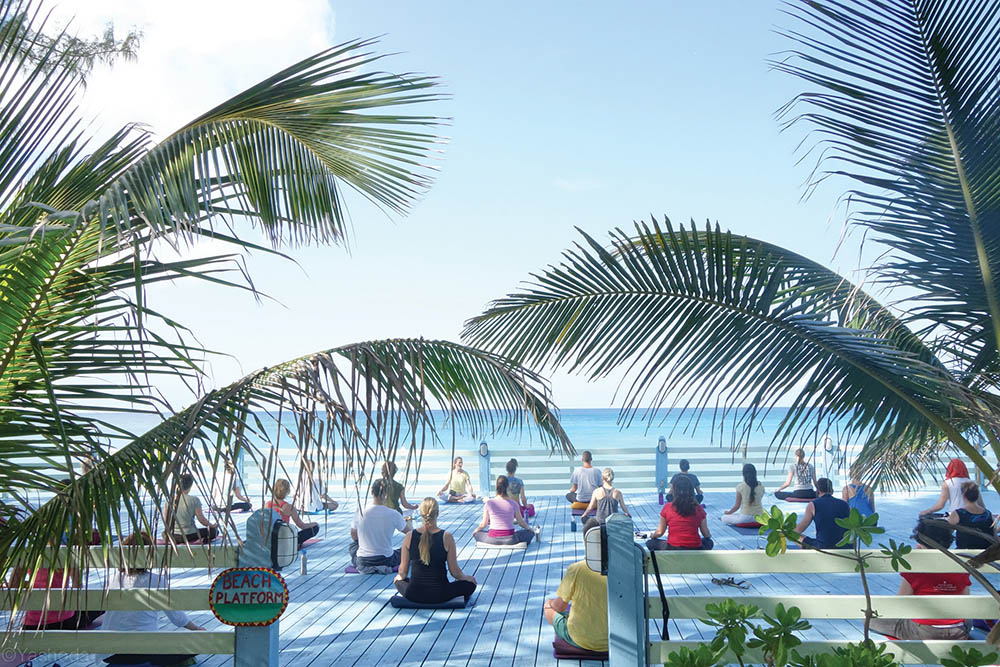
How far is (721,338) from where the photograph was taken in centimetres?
321

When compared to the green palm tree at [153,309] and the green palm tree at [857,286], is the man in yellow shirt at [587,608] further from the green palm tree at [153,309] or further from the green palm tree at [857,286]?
the green palm tree at [153,309]

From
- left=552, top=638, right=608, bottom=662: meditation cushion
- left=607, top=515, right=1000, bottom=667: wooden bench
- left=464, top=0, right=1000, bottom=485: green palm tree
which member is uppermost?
left=464, top=0, right=1000, bottom=485: green palm tree

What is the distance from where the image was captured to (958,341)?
3.40 meters

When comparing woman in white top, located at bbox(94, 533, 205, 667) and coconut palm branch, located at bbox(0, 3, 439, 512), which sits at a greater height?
coconut palm branch, located at bbox(0, 3, 439, 512)

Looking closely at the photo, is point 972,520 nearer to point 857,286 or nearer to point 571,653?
point 571,653

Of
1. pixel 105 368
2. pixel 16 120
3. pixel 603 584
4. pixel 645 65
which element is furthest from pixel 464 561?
pixel 645 65

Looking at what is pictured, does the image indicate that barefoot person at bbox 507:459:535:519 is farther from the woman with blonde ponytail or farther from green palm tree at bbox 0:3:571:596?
green palm tree at bbox 0:3:571:596

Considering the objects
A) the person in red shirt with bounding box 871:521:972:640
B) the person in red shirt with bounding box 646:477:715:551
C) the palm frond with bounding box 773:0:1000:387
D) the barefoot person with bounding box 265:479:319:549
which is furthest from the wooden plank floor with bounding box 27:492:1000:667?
the palm frond with bounding box 773:0:1000:387

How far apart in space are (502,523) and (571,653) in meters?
4.37

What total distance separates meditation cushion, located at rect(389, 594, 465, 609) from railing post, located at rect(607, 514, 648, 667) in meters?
2.76

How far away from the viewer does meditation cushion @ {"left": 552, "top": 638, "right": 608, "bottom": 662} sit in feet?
17.2

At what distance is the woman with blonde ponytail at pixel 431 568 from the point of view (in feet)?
22.1

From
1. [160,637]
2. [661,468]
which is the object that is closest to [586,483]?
[661,468]

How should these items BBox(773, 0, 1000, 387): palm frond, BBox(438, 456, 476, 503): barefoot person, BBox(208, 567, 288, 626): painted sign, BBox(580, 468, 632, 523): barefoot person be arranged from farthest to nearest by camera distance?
1. BBox(438, 456, 476, 503): barefoot person
2. BBox(580, 468, 632, 523): barefoot person
3. BBox(208, 567, 288, 626): painted sign
4. BBox(773, 0, 1000, 387): palm frond
